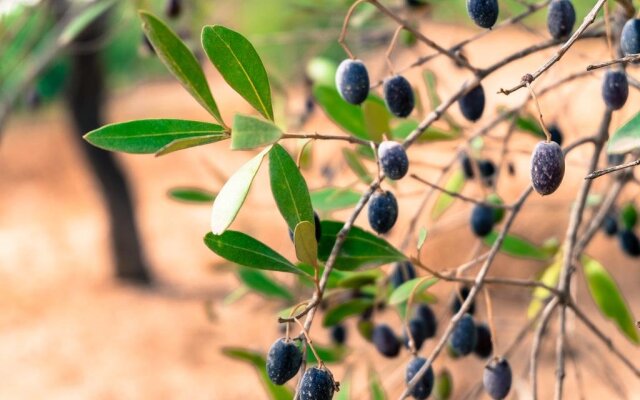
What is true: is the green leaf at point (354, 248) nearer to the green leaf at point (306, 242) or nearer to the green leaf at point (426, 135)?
the green leaf at point (306, 242)

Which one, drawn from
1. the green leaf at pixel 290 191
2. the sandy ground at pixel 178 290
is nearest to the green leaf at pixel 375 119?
the green leaf at pixel 290 191

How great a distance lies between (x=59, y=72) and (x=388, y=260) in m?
4.05

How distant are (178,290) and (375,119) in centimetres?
380

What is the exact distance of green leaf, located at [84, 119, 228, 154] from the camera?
68 centimetres


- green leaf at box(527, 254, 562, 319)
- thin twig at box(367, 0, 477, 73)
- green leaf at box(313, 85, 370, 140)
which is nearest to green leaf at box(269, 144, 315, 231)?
thin twig at box(367, 0, 477, 73)

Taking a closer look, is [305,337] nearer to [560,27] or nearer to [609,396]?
[560,27]

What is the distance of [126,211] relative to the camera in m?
4.52

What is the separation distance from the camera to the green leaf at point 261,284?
4.59ft

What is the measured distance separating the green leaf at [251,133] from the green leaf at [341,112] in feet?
1.72

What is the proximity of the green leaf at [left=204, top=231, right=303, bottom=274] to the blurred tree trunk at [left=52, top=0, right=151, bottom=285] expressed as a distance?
11.2ft

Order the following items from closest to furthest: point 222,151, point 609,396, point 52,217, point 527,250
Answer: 1. point 527,250
2. point 609,396
3. point 52,217
4. point 222,151

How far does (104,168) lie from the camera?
4461mm

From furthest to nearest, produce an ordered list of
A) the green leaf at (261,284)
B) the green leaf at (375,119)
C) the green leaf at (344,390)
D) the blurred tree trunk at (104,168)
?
the blurred tree trunk at (104,168), the green leaf at (261,284), the green leaf at (344,390), the green leaf at (375,119)

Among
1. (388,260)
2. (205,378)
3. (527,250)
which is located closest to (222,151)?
(205,378)
